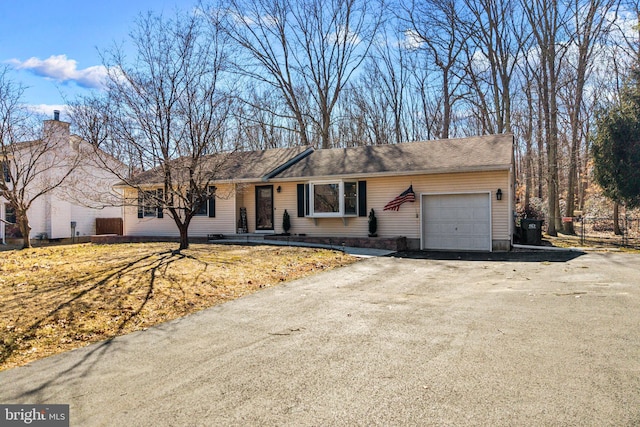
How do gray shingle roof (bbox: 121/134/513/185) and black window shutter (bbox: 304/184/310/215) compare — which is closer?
gray shingle roof (bbox: 121/134/513/185)

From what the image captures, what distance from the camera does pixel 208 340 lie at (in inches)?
184

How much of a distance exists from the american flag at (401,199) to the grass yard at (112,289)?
3.92m

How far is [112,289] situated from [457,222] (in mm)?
10826

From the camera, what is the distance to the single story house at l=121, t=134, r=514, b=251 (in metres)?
13.6

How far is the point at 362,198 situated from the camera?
15.1m

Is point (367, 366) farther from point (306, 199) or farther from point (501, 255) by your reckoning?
point (306, 199)

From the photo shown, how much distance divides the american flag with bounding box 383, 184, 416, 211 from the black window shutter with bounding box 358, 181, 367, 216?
2.64 feet

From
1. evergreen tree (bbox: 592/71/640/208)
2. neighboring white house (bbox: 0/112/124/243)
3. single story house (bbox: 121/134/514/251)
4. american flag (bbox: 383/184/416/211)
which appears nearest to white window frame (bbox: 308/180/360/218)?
single story house (bbox: 121/134/514/251)

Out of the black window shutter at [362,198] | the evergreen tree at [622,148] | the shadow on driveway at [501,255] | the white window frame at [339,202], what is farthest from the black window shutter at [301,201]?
the evergreen tree at [622,148]

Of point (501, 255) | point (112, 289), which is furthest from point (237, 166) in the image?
point (112, 289)

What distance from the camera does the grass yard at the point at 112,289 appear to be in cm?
485

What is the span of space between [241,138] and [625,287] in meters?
9.61

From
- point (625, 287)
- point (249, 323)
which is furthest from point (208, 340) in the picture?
point (625, 287)

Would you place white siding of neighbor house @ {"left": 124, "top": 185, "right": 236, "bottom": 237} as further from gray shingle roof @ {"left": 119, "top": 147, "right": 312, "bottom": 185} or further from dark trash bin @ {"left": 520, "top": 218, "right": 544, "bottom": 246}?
dark trash bin @ {"left": 520, "top": 218, "right": 544, "bottom": 246}
